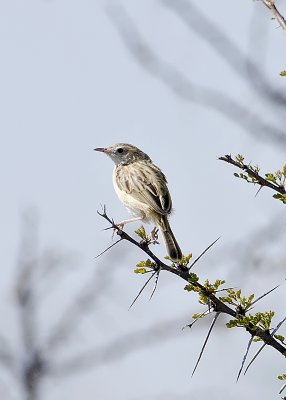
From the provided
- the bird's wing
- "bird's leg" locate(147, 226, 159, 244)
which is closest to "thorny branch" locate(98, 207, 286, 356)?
"bird's leg" locate(147, 226, 159, 244)

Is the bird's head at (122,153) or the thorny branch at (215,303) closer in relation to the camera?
the thorny branch at (215,303)

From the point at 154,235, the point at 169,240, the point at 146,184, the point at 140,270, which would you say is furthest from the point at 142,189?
the point at 140,270

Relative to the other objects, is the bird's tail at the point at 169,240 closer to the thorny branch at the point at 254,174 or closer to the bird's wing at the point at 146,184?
the bird's wing at the point at 146,184

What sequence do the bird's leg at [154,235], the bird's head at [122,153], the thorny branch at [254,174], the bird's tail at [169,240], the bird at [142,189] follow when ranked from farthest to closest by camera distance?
1. the bird's head at [122,153]
2. the bird at [142,189]
3. the bird's leg at [154,235]
4. the bird's tail at [169,240]
5. the thorny branch at [254,174]

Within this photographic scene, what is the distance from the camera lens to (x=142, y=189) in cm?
811

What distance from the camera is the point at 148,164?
956cm

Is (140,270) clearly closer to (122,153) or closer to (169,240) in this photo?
(169,240)

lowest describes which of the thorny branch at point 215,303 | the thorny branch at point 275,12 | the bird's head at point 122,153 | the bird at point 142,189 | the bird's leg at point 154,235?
the thorny branch at point 215,303

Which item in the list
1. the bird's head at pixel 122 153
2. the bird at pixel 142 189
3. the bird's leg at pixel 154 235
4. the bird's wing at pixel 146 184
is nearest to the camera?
the bird's leg at pixel 154 235

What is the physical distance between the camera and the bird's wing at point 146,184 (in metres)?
7.68

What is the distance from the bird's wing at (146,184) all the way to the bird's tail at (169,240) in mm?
170

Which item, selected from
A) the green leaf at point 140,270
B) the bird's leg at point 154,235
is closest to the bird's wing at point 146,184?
the bird's leg at point 154,235

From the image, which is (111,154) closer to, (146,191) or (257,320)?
(146,191)

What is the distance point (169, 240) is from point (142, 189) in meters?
1.72
